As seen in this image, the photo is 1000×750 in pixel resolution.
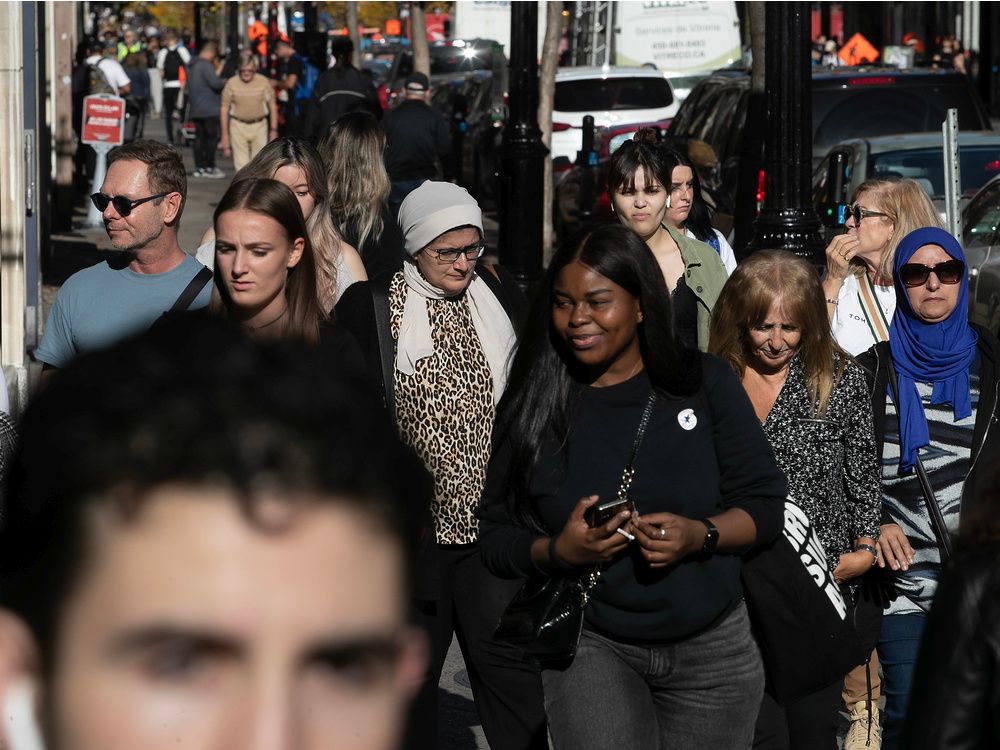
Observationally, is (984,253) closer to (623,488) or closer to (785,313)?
(785,313)

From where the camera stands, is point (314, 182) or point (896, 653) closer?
point (896, 653)

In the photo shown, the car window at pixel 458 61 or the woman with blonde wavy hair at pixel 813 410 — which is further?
the car window at pixel 458 61

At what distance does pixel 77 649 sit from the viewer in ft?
3.01

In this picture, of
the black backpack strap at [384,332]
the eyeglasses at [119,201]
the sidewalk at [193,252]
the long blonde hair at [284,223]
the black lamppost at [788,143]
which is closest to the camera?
the long blonde hair at [284,223]

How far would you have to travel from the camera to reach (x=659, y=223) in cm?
649

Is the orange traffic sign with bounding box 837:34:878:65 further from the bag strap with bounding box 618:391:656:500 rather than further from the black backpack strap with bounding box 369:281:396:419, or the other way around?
the bag strap with bounding box 618:391:656:500

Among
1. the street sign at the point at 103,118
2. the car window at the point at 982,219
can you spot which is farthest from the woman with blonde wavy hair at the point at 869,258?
the street sign at the point at 103,118

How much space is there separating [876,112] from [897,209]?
9477mm

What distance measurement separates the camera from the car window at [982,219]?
35.8 feet

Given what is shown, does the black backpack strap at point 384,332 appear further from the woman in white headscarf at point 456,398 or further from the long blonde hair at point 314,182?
the long blonde hair at point 314,182

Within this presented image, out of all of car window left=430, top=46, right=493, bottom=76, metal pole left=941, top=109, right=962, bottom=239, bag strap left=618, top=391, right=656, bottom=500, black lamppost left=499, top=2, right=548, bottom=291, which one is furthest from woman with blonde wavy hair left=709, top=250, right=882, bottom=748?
car window left=430, top=46, right=493, bottom=76

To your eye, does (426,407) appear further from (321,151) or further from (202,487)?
(202,487)

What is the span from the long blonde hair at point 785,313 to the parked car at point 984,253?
17.7ft

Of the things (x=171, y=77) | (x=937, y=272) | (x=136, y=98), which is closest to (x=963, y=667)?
(x=937, y=272)
